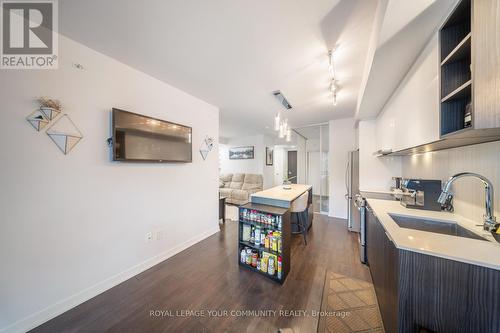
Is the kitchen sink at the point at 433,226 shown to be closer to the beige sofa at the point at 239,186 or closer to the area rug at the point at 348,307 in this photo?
the area rug at the point at 348,307

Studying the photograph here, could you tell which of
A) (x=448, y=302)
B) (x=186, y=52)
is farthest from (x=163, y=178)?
(x=448, y=302)

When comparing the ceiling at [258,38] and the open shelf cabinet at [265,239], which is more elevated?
the ceiling at [258,38]

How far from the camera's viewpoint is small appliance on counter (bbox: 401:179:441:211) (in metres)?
1.62

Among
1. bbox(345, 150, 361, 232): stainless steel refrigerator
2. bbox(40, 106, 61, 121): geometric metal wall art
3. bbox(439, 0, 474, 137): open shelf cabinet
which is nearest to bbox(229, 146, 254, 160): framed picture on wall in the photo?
bbox(345, 150, 361, 232): stainless steel refrigerator

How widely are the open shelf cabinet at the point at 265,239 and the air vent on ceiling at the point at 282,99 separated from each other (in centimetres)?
183

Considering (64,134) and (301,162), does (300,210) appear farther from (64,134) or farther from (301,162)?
(64,134)

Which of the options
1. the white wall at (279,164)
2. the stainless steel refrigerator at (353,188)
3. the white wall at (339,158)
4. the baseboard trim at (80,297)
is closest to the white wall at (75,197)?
the baseboard trim at (80,297)

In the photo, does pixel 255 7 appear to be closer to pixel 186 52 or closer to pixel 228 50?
pixel 228 50

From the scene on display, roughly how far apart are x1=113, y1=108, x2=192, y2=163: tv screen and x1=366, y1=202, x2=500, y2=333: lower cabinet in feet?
8.44

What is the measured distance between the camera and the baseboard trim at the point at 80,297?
4.38 ft

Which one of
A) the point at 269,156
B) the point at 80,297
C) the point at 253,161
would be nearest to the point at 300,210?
the point at 80,297

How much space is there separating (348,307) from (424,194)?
137cm

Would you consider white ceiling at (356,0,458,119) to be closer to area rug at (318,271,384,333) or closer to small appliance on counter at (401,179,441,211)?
small appliance on counter at (401,179,441,211)

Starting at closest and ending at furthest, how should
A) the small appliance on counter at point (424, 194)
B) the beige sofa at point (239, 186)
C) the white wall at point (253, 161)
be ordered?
1. the small appliance on counter at point (424, 194)
2. the beige sofa at point (239, 186)
3. the white wall at point (253, 161)
